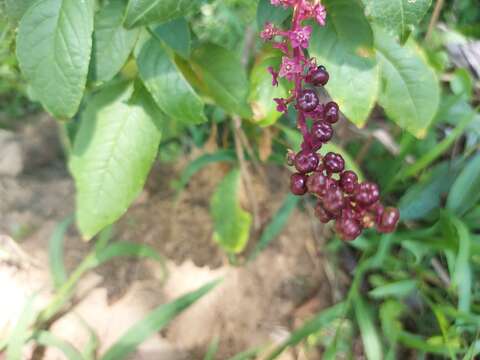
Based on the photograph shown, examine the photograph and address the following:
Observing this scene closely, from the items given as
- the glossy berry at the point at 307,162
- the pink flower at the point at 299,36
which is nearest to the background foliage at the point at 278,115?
the pink flower at the point at 299,36

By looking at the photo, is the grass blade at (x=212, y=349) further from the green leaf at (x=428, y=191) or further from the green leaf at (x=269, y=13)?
the green leaf at (x=269, y=13)

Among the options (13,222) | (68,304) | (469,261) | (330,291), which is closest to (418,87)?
(469,261)

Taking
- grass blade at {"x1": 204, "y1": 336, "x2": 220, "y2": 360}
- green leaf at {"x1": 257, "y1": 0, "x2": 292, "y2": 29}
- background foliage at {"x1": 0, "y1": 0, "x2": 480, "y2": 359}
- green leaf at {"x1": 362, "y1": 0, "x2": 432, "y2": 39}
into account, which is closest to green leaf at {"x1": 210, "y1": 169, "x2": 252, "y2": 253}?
background foliage at {"x1": 0, "y1": 0, "x2": 480, "y2": 359}

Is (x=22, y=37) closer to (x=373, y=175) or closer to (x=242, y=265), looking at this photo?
(x=242, y=265)

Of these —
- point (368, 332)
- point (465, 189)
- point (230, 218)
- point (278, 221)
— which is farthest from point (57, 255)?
point (465, 189)

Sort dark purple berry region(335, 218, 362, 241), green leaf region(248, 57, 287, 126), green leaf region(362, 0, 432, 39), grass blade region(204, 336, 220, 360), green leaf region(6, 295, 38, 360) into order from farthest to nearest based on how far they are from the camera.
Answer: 1. grass blade region(204, 336, 220, 360)
2. green leaf region(6, 295, 38, 360)
3. green leaf region(248, 57, 287, 126)
4. green leaf region(362, 0, 432, 39)
5. dark purple berry region(335, 218, 362, 241)

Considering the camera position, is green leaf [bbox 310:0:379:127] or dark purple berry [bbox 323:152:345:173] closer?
dark purple berry [bbox 323:152:345:173]

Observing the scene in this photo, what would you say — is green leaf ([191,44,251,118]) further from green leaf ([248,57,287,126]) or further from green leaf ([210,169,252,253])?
green leaf ([210,169,252,253])
